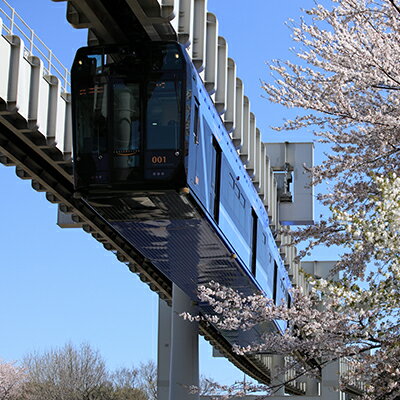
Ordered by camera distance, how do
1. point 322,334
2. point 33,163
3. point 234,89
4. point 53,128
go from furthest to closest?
point 234,89, point 33,163, point 53,128, point 322,334

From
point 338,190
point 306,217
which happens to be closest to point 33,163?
point 338,190

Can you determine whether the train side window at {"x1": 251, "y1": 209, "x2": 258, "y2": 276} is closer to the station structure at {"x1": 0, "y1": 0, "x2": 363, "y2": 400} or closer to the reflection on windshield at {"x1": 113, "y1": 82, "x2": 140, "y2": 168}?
the station structure at {"x1": 0, "y1": 0, "x2": 363, "y2": 400}

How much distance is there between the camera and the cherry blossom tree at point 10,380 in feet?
247

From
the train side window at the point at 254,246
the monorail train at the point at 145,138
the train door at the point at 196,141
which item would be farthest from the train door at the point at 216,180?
the train side window at the point at 254,246

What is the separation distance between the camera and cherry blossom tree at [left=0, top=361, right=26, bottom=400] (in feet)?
247

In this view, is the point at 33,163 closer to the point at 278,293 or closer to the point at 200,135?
the point at 200,135

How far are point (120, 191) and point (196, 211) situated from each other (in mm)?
1396

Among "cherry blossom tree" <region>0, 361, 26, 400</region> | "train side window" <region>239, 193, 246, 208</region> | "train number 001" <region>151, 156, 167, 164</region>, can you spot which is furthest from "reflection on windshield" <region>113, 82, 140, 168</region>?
"cherry blossom tree" <region>0, 361, 26, 400</region>

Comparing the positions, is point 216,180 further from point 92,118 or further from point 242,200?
point 242,200

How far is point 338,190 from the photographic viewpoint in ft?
49.3

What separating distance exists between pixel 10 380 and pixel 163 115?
64972mm

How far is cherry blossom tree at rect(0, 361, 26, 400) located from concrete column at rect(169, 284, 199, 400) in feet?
173

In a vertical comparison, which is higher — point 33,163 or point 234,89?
point 234,89

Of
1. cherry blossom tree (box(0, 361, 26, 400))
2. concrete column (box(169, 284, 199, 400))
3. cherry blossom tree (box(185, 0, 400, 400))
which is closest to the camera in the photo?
cherry blossom tree (box(185, 0, 400, 400))
